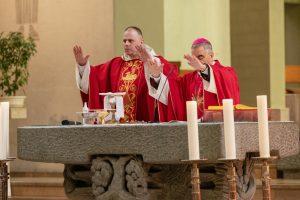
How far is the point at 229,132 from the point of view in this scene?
4.88 m

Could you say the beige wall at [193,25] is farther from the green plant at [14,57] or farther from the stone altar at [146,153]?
the stone altar at [146,153]

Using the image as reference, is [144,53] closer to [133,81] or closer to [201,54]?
[133,81]

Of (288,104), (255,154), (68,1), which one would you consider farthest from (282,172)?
(255,154)

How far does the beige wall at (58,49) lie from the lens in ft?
38.2

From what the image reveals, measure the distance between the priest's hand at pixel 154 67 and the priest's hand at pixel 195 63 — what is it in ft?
0.97

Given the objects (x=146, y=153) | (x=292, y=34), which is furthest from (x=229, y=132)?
(x=292, y=34)

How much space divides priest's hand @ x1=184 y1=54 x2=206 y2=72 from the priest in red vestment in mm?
306

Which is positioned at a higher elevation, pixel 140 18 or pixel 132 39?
pixel 140 18

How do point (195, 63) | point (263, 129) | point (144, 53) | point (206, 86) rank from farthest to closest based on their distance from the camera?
point (206, 86)
point (144, 53)
point (195, 63)
point (263, 129)

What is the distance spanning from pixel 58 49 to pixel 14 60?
0.85 m

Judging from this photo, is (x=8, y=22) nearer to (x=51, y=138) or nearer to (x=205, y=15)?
(x=205, y=15)

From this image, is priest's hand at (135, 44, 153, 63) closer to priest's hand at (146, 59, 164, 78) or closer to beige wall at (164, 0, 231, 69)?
priest's hand at (146, 59, 164, 78)

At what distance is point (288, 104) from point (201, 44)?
5005 millimetres

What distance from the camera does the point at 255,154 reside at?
603 centimetres
